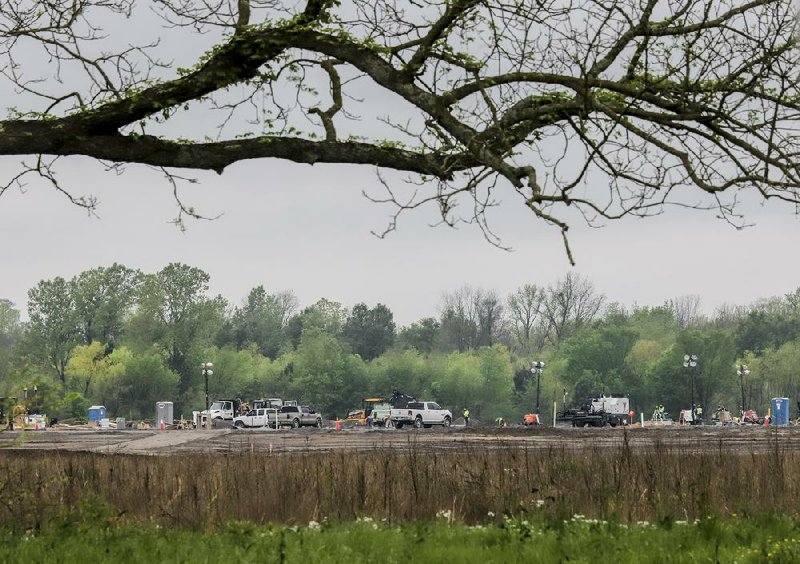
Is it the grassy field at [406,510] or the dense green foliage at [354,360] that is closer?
the grassy field at [406,510]

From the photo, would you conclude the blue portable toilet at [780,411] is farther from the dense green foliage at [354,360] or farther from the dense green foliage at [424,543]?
the dense green foliage at [424,543]

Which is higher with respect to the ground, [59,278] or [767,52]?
[59,278]

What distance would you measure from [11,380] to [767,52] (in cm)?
766

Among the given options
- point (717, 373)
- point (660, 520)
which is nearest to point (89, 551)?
point (660, 520)

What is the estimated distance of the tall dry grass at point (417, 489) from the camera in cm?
1565

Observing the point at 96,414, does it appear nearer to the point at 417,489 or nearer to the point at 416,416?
the point at 416,416

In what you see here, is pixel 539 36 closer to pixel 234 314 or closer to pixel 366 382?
pixel 366 382

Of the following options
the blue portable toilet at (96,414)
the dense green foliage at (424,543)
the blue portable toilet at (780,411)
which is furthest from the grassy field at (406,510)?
the blue portable toilet at (96,414)

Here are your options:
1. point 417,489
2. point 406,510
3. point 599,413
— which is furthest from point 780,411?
point 406,510

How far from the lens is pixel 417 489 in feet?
55.7

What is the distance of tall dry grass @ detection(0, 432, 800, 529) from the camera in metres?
15.6

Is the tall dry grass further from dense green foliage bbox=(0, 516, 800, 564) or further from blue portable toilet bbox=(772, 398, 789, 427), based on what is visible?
blue portable toilet bbox=(772, 398, 789, 427)

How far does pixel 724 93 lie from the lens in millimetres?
12102

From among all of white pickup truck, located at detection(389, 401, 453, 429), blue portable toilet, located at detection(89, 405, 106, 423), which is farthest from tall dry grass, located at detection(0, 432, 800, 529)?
blue portable toilet, located at detection(89, 405, 106, 423)
